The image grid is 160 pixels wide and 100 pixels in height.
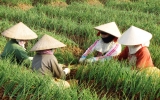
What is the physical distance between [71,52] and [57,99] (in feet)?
7.89

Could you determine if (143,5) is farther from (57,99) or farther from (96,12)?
(57,99)

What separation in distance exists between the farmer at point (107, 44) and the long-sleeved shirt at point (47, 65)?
759 mm

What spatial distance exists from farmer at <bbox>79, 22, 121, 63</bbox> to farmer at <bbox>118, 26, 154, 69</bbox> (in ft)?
1.10

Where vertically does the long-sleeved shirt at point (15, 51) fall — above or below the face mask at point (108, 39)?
below

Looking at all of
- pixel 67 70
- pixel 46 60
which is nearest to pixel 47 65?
pixel 46 60

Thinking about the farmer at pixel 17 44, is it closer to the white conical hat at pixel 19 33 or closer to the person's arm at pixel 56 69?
the white conical hat at pixel 19 33

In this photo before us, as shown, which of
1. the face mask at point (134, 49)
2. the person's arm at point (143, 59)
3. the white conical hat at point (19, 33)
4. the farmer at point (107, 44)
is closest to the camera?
the person's arm at point (143, 59)

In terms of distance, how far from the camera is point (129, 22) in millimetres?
6871

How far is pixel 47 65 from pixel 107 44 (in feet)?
4.18

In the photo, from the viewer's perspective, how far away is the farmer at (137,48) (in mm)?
4086

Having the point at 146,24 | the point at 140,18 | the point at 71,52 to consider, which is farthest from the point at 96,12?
the point at 71,52

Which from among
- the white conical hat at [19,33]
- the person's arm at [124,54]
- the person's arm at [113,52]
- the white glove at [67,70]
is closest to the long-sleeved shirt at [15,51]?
the white conical hat at [19,33]

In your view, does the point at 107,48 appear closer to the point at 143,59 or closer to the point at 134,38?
the point at 134,38

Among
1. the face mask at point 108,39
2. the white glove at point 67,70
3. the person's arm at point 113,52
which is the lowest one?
the white glove at point 67,70
